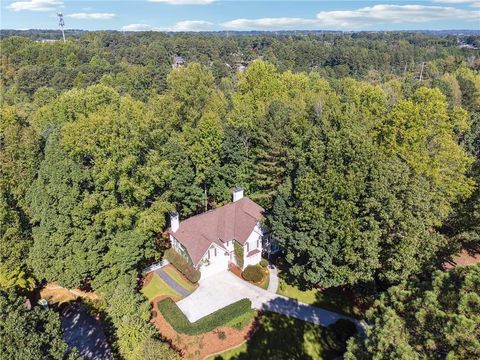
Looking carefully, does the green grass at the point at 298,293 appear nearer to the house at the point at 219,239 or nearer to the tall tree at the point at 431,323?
the house at the point at 219,239

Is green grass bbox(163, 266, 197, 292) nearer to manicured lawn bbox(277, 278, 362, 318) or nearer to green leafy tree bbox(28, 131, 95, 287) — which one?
green leafy tree bbox(28, 131, 95, 287)

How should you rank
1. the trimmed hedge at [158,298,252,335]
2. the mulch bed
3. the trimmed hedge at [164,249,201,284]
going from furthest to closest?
1. the trimmed hedge at [164,249,201,284]
2. the trimmed hedge at [158,298,252,335]
3. the mulch bed

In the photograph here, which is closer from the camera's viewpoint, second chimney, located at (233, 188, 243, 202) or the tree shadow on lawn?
the tree shadow on lawn

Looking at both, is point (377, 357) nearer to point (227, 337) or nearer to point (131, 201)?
point (227, 337)

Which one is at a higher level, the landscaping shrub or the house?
the house

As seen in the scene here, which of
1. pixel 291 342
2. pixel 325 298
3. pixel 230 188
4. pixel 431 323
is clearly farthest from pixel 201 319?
pixel 431 323

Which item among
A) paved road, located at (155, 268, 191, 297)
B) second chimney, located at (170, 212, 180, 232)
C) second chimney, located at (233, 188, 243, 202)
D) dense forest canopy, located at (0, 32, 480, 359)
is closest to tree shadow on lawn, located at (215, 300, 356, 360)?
dense forest canopy, located at (0, 32, 480, 359)
